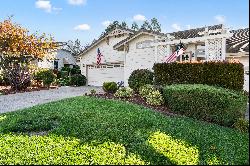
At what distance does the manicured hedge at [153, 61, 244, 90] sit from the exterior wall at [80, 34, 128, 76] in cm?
1028

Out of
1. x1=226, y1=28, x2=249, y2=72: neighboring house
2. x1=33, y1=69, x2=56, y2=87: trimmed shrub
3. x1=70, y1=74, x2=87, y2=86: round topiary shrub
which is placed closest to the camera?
x1=226, y1=28, x2=249, y2=72: neighboring house

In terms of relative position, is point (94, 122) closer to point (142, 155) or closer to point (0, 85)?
point (142, 155)

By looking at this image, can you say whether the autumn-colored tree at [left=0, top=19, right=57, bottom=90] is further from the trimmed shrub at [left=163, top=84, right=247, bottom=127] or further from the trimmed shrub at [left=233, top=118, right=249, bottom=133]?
the trimmed shrub at [left=233, top=118, right=249, bottom=133]

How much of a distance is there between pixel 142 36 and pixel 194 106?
38.9 ft

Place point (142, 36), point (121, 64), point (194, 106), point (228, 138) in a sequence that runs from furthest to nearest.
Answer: point (121, 64) < point (142, 36) < point (194, 106) < point (228, 138)

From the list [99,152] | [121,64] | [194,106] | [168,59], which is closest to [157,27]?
[121,64]

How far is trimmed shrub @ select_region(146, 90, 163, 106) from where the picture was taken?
1348 centimetres

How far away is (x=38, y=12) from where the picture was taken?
26.2 meters

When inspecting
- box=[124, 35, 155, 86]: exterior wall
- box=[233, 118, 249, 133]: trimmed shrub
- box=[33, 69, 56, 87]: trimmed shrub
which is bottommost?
box=[233, 118, 249, 133]: trimmed shrub

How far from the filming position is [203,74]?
571 inches

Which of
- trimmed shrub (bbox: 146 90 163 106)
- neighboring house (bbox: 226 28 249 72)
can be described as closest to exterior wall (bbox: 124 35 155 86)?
neighboring house (bbox: 226 28 249 72)

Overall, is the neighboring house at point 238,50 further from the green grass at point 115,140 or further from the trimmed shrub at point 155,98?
the green grass at point 115,140

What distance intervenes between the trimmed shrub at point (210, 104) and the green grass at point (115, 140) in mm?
588

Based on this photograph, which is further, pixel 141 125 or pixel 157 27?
pixel 157 27
